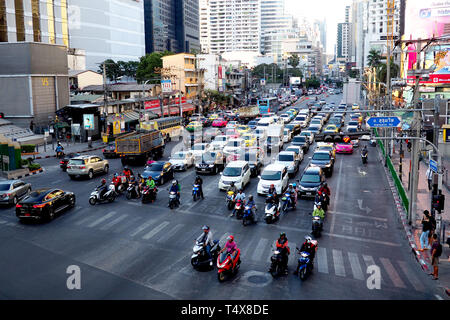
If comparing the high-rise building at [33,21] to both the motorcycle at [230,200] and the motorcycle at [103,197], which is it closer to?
the motorcycle at [103,197]

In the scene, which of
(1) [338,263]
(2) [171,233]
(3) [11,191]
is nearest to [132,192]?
(3) [11,191]

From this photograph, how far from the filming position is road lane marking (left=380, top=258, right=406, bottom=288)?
14.6 meters

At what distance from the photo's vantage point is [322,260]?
16781mm

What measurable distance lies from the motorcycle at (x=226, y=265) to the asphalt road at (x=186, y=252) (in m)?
0.29

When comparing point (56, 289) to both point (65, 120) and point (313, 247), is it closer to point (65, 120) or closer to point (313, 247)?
point (313, 247)

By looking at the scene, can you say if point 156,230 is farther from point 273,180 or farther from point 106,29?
point 106,29

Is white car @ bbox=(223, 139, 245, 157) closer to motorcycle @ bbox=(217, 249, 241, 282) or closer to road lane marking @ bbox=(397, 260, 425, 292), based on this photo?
road lane marking @ bbox=(397, 260, 425, 292)

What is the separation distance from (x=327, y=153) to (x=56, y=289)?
2392 centimetres

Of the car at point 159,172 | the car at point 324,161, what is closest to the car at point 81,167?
the car at point 159,172

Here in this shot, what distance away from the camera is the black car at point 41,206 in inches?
846

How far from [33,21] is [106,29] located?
1392 inches

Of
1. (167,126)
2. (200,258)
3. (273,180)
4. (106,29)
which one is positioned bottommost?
(200,258)

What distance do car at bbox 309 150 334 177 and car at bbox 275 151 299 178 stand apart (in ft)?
3.92
